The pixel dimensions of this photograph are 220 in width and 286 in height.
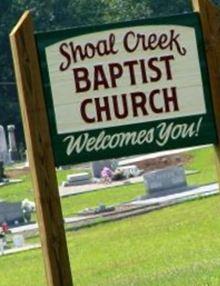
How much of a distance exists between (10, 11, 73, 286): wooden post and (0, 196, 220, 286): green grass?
1636 millimetres

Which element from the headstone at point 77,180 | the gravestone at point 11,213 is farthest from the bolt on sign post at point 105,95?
the headstone at point 77,180

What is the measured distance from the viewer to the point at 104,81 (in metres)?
7.79

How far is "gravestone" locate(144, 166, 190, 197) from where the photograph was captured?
30156mm

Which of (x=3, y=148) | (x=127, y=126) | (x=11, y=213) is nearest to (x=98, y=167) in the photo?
(x=11, y=213)

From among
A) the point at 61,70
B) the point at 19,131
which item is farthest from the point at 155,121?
the point at 19,131

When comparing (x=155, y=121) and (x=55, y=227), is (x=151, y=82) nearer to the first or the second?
(x=155, y=121)

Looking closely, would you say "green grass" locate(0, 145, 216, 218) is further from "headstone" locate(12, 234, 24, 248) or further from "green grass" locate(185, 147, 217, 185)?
"headstone" locate(12, 234, 24, 248)

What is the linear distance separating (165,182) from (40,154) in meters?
23.0

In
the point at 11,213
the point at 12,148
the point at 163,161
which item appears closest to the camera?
the point at 11,213

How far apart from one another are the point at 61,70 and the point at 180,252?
8234 millimetres

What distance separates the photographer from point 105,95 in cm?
778

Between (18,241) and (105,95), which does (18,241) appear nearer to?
(18,241)

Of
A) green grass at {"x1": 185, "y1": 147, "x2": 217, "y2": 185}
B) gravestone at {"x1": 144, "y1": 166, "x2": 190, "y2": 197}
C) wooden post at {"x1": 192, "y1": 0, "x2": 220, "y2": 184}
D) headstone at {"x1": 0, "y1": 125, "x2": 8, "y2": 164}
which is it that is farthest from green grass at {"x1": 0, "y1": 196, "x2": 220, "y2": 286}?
headstone at {"x1": 0, "y1": 125, "x2": 8, "y2": 164}

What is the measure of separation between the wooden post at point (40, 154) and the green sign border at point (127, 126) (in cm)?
9
